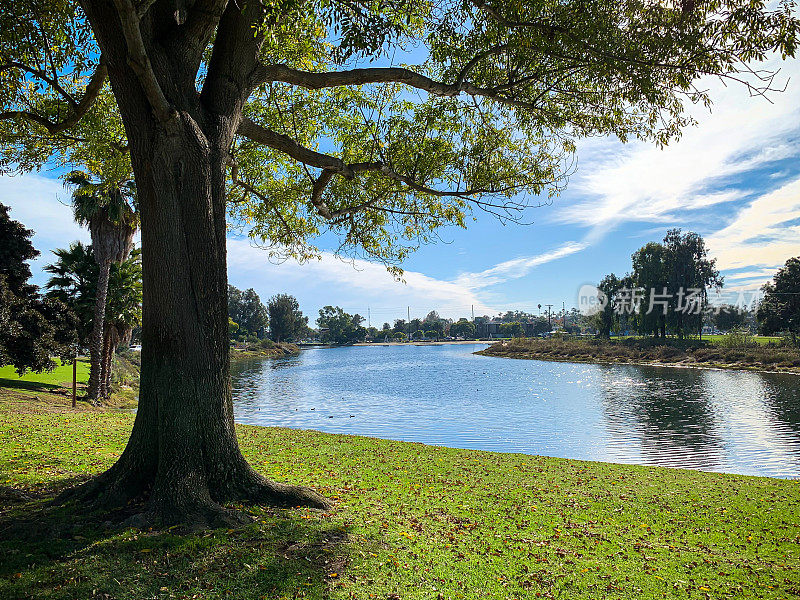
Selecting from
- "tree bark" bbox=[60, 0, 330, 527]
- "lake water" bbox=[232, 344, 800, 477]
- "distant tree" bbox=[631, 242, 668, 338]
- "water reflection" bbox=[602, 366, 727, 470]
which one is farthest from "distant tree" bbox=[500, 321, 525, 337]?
"tree bark" bbox=[60, 0, 330, 527]

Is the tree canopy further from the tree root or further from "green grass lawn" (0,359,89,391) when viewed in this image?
"green grass lawn" (0,359,89,391)

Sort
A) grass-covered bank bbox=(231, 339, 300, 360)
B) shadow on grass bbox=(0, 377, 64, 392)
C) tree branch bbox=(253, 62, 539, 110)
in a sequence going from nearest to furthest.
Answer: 1. tree branch bbox=(253, 62, 539, 110)
2. shadow on grass bbox=(0, 377, 64, 392)
3. grass-covered bank bbox=(231, 339, 300, 360)

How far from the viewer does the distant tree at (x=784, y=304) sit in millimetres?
Result: 52362

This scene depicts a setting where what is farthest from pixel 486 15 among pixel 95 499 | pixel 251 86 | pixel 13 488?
pixel 13 488

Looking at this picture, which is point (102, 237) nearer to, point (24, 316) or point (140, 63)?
point (24, 316)

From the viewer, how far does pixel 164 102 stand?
4.80 m

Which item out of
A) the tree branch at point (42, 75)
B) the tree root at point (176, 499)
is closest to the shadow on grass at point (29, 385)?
the tree branch at point (42, 75)

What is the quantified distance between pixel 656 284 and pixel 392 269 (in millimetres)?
64051

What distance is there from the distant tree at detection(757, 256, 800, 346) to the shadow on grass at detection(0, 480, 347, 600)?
6230cm

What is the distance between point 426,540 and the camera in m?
5.21

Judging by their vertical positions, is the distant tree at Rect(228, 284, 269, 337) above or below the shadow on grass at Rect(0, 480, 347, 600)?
above

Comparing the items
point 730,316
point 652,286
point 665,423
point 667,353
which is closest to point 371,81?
point 665,423

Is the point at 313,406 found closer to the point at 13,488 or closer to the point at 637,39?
the point at 13,488

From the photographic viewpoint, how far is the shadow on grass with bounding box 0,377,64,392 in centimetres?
2145
